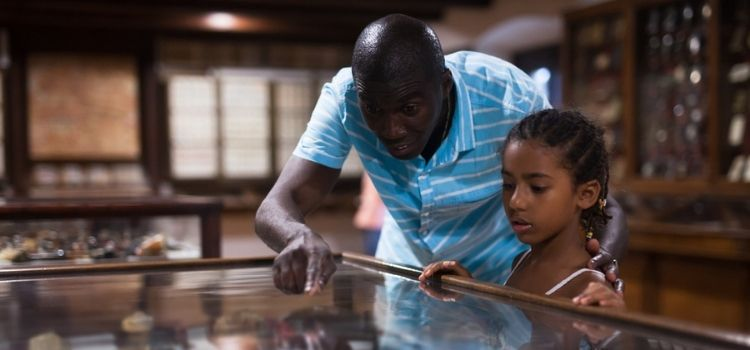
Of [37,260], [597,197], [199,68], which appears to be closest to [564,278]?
[597,197]

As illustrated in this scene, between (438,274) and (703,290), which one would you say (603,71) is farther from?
(438,274)

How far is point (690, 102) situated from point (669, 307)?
140 cm

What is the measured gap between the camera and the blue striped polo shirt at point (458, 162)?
186 centimetres

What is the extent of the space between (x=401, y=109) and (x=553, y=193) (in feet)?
1.13

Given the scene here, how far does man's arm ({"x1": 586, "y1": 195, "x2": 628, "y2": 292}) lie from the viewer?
155 centimetres

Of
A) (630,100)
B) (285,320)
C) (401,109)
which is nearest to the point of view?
(285,320)

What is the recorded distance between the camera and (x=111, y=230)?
3.00 m

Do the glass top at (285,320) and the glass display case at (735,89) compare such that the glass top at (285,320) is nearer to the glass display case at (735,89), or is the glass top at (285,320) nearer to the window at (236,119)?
the glass display case at (735,89)

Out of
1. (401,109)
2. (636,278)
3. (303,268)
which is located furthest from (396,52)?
(636,278)

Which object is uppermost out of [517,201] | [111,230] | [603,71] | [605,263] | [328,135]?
[603,71]

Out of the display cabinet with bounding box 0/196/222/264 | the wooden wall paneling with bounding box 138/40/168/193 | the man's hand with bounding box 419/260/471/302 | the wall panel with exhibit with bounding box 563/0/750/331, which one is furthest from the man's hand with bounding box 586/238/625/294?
the wooden wall paneling with bounding box 138/40/168/193

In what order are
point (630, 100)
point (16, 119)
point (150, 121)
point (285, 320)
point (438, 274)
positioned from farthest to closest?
point (150, 121), point (16, 119), point (630, 100), point (438, 274), point (285, 320)

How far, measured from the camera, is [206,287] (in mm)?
1370

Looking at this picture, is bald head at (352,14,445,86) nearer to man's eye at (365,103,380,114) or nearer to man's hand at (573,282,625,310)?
man's eye at (365,103,380,114)
